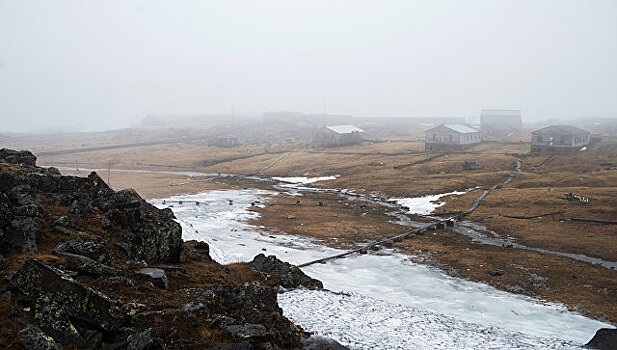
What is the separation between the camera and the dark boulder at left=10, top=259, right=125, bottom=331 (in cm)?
1456

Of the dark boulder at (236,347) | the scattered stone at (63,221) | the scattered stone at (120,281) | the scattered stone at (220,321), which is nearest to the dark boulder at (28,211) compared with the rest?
the scattered stone at (63,221)

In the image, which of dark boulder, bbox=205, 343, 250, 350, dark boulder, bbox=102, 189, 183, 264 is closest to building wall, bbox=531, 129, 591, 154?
dark boulder, bbox=102, 189, 183, 264

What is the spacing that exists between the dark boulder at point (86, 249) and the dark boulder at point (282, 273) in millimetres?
13579

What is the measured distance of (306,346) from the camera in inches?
776

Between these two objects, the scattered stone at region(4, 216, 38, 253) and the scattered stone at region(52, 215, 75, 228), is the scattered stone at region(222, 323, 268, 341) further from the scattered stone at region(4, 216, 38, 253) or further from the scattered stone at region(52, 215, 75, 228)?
the scattered stone at region(52, 215, 75, 228)

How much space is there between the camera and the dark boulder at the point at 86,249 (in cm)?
1862

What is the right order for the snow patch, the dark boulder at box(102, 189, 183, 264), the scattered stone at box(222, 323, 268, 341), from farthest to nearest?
1. the snow patch
2. the dark boulder at box(102, 189, 183, 264)
3. the scattered stone at box(222, 323, 268, 341)

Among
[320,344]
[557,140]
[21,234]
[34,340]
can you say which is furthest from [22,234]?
[557,140]

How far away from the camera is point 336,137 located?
159500 millimetres

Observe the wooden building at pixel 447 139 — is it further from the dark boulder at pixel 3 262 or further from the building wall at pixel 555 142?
the dark boulder at pixel 3 262

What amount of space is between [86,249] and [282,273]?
15549 millimetres

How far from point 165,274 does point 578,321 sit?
27.8 meters

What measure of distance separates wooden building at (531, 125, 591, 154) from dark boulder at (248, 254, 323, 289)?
102443 mm

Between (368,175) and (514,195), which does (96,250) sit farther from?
(368,175)
